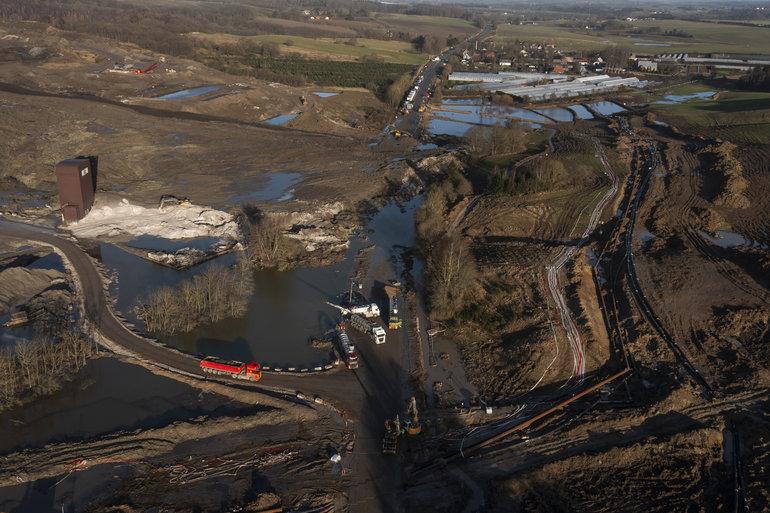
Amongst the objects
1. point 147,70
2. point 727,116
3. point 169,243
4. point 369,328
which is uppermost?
point 147,70

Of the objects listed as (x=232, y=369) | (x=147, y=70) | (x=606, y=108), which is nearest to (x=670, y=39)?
(x=606, y=108)

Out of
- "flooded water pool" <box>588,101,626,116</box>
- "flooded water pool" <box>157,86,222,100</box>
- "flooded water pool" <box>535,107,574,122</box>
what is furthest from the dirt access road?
"flooded water pool" <box>588,101,626,116</box>

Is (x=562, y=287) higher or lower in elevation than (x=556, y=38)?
lower

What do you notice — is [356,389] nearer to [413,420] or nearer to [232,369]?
[413,420]

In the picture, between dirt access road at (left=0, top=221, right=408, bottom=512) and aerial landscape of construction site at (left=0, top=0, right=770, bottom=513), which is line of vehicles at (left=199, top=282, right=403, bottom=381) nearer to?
aerial landscape of construction site at (left=0, top=0, right=770, bottom=513)

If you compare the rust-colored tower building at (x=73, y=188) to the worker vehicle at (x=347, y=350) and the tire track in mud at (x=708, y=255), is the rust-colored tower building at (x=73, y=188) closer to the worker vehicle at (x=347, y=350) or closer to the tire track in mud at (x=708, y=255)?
the worker vehicle at (x=347, y=350)

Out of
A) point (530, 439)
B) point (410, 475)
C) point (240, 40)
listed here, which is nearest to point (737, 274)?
point (530, 439)
